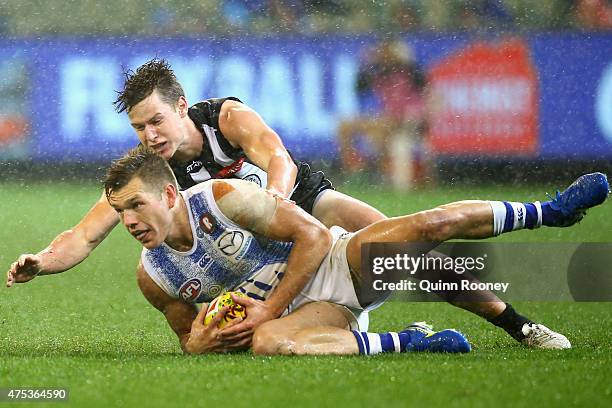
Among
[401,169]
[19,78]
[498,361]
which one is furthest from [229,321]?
[19,78]

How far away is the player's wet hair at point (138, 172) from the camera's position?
4406 mm

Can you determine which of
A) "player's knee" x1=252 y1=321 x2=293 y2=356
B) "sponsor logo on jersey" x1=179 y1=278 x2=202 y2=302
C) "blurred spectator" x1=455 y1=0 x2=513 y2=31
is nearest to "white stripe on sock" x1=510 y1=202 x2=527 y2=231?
"player's knee" x1=252 y1=321 x2=293 y2=356

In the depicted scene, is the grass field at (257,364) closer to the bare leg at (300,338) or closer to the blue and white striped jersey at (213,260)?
the bare leg at (300,338)

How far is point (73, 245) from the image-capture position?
4.93 meters

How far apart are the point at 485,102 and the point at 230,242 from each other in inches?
280

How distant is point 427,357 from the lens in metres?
4.35

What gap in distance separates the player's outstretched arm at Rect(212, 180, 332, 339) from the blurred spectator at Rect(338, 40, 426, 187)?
6693 millimetres

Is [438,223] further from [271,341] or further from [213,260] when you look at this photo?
[213,260]

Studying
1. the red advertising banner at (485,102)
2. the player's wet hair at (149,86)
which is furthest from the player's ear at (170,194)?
the red advertising banner at (485,102)

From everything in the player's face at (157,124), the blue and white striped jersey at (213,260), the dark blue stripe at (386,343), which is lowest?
the dark blue stripe at (386,343)

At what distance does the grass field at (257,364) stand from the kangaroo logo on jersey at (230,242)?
1.48ft

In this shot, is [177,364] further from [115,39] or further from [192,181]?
[115,39]

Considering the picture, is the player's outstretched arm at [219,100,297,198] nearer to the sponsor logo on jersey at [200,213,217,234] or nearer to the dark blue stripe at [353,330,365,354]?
the sponsor logo on jersey at [200,213,217,234]

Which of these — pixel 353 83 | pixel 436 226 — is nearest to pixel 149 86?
pixel 436 226
